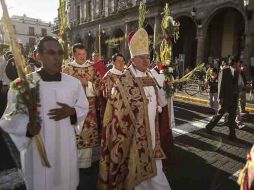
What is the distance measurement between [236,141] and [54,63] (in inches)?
213

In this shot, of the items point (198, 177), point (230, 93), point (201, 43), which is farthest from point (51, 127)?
point (201, 43)

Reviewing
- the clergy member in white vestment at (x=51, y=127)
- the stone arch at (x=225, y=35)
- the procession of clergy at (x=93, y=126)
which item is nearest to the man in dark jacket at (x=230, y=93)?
the procession of clergy at (x=93, y=126)

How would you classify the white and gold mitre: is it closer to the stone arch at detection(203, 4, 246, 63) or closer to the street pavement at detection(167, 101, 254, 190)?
the street pavement at detection(167, 101, 254, 190)

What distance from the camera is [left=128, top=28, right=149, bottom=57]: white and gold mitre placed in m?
4.02

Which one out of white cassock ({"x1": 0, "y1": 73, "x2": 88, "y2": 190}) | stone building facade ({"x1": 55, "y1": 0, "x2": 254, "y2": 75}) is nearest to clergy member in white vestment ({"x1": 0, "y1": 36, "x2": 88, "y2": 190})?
white cassock ({"x1": 0, "y1": 73, "x2": 88, "y2": 190})

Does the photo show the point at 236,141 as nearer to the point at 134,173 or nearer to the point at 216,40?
the point at 134,173

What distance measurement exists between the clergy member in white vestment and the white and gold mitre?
1.16 m

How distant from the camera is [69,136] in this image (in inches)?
124

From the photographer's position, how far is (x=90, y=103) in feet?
18.1

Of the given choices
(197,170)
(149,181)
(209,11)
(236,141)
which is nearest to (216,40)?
(209,11)

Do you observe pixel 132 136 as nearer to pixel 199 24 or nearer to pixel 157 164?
pixel 157 164

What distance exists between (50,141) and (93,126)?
243 cm

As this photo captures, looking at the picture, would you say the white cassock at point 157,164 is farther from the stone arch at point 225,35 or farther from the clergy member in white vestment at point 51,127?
the stone arch at point 225,35

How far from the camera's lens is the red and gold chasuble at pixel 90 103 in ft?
17.4
